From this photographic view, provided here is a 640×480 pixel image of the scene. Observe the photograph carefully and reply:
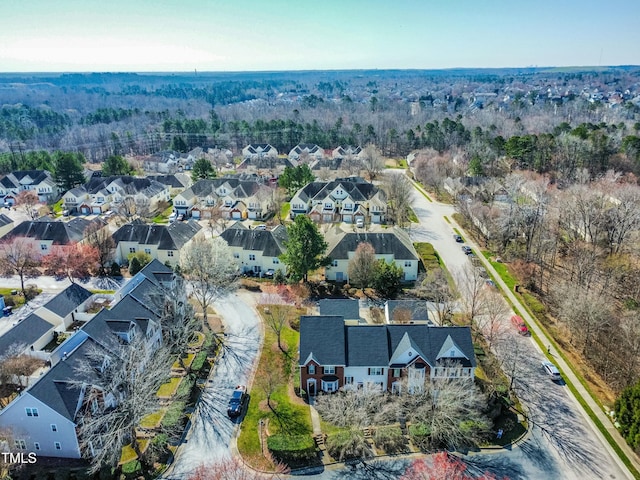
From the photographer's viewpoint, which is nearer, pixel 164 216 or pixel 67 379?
pixel 67 379

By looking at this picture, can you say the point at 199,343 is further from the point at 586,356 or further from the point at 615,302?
the point at 615,302

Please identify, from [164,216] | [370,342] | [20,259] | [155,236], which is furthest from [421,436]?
[164,216]

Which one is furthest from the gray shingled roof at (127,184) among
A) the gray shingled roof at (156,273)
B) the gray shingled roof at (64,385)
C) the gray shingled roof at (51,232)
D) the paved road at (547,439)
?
the paved road at (547,439)

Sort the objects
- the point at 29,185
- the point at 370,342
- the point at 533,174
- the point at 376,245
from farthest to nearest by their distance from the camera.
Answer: the point at 29,185
the point at 533,174
the point at 376,245
the point at 370,342

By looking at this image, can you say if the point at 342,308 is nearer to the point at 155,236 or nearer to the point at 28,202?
the point at 155,236

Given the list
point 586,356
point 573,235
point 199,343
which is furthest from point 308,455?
point 573,235

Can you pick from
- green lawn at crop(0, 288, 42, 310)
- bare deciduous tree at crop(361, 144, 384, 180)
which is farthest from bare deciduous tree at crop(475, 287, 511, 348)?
bare deciduous tree at crop(361, 144, 384, 180)
